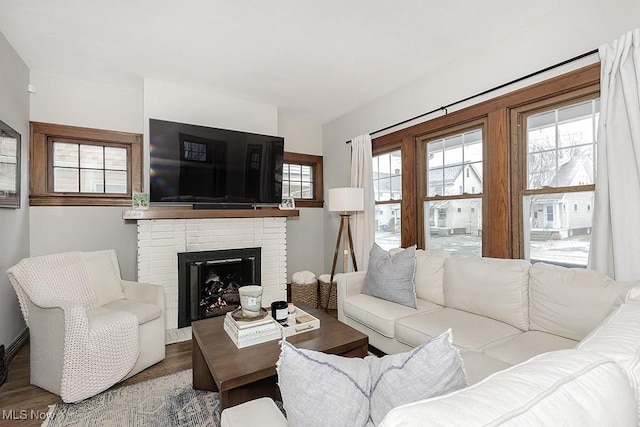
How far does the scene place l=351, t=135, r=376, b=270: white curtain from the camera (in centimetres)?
384

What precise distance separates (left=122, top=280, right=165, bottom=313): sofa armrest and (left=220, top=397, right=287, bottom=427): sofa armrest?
6.45 ft

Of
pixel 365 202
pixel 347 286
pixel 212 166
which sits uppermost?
pixel 212 166

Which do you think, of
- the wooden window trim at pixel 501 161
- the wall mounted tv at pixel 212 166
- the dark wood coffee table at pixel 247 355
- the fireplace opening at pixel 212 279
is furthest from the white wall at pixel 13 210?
the wooden window trim at pixel 501 161

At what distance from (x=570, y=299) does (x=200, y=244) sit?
3.27 m

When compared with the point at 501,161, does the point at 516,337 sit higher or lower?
lower

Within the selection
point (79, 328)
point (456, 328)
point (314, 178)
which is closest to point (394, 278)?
point (456, 328)

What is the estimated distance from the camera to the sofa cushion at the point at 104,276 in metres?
2.57

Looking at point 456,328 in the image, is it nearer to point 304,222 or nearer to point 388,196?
point 388,196

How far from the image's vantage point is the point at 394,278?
103 inches

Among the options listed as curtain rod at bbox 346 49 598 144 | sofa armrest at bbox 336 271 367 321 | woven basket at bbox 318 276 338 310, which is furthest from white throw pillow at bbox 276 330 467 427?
woven basket at bbox 318 276 338 310

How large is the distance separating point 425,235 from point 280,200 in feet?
5.82

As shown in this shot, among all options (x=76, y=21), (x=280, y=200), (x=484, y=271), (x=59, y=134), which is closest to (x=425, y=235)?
(x=484, y=271)

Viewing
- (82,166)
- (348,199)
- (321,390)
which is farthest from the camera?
(348,199)

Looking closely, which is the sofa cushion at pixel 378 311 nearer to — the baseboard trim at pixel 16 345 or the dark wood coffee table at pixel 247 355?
the dark wood coffee table at pixel 247 355
